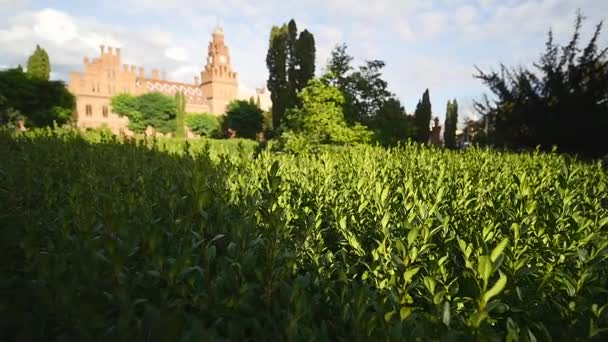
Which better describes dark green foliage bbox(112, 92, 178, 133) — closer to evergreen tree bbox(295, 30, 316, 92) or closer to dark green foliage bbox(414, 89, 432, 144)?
evergreen tree bbox(295, 30, 316, 92)

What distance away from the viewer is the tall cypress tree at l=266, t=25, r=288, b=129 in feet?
112

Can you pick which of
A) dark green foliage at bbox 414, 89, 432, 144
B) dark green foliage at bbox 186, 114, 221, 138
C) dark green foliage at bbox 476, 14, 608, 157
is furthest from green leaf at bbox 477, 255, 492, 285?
dark green foliage at bbox 186, 114, 221, 138

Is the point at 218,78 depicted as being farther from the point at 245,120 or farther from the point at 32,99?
the point at 32,99

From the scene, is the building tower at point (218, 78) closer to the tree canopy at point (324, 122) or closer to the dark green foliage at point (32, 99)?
the dark green foliage at point (32, 99)

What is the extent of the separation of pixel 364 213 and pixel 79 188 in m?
2.00

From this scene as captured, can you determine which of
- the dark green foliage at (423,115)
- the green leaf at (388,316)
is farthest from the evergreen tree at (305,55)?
the green leaf at (388,316)

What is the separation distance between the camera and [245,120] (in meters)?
59.1

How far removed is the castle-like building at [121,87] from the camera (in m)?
67.1

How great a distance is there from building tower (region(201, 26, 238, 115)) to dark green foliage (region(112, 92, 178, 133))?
19.4 meters

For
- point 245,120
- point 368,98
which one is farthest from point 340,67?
point 245,120

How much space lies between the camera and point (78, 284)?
110 cm

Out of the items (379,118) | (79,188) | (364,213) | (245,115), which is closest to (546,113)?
(379,118)

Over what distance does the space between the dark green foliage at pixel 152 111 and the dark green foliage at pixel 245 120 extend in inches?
396

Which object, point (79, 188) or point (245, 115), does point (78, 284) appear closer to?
point (79, 188)
